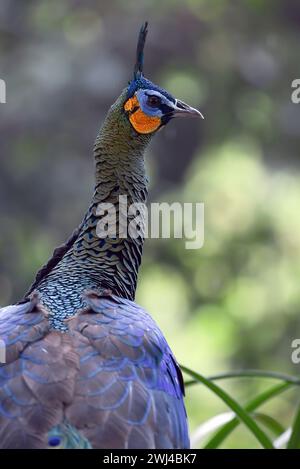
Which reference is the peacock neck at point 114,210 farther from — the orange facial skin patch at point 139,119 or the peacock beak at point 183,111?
the peacock beak at point 183,111

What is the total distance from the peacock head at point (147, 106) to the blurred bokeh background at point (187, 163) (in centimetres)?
354

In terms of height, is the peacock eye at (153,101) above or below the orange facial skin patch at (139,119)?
above

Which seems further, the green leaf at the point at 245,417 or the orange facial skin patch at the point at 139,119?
the orange facial skin patch at the point at 139,119

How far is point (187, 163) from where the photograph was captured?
7633 mm

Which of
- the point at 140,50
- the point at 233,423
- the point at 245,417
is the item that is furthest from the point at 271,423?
the point at 140,50

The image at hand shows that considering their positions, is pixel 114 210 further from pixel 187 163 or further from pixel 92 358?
pixel 187 163

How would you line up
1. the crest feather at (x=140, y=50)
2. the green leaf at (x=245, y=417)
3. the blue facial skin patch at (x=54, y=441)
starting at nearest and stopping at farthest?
the blue facial skin patch at (x=54, y=441), the green leaf at (x=245, y=417), the crest feather at (x=140, y=50)

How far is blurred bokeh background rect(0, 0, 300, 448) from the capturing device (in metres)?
6.87

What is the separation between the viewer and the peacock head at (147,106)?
2.96 m

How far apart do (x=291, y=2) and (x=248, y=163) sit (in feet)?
6.49

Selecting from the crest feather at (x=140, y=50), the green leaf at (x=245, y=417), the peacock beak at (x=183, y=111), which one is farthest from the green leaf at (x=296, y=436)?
the crest feather at (x=140, y=50)

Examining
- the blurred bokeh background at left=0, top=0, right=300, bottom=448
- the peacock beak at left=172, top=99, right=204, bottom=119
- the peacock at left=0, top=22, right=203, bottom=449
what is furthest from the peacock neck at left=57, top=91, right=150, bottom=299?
the blurred bokeh background at left=0, top=0, right=300, bottom=448

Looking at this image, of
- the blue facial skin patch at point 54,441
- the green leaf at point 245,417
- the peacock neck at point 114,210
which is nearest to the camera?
the blue facial skin patch at point 54,441

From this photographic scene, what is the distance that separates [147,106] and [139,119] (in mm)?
50
